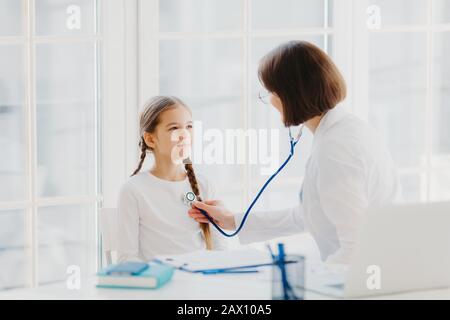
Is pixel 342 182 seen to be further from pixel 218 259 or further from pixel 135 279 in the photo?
pixel 135 279

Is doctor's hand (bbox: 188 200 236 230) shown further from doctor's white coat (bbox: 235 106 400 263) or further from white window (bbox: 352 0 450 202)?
white window (bbox: 352 0 450 202)

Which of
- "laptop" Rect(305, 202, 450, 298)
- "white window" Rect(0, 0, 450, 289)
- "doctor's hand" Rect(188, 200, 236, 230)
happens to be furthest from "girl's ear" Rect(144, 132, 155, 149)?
"laptop" Rect(305, 202, 450, 298)

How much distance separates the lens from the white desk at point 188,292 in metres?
1.45

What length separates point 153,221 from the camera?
90.9 inches

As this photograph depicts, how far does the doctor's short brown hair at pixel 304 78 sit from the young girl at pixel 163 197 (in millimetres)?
447

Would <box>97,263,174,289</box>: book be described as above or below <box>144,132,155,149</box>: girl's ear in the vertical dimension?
below

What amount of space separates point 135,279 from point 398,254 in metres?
0.51

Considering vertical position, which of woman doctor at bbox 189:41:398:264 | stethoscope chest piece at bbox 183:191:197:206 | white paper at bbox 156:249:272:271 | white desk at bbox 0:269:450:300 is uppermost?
woman doctor at bbox 189:41:398:264

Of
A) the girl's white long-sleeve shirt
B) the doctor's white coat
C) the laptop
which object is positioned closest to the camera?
the laptop

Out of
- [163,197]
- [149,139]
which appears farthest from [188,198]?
[149,139]

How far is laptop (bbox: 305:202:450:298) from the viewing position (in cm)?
144

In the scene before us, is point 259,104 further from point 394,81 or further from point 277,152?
point 394,81

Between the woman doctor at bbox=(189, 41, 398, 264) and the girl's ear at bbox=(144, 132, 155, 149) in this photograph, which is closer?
the woman doctor at bbox=(189, 41, 398, 264)

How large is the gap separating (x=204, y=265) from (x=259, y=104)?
4.45 ft
